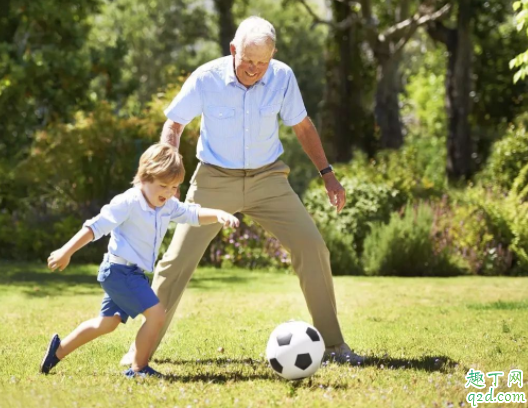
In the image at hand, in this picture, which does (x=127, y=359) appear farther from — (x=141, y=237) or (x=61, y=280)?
(x=61, y=280)

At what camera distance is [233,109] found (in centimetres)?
688

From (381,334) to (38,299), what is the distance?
4689 millimetres

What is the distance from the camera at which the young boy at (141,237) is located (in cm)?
629

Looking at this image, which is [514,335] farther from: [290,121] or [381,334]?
[290,121]

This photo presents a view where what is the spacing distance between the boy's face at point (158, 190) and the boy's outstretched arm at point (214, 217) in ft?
0.87

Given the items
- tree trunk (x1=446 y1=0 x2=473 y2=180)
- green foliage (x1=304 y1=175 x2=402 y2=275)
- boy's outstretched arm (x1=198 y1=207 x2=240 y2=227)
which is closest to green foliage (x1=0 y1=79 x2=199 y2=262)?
green foliage (x1=304 y1=175 x2=402 y2=275)

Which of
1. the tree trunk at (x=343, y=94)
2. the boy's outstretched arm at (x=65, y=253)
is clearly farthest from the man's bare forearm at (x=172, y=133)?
the tree trunk at (x=343, y=94)

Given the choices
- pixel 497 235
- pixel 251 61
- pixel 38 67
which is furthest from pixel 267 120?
pixel 38 67

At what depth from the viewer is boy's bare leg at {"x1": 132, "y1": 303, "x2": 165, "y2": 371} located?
6.38 metres

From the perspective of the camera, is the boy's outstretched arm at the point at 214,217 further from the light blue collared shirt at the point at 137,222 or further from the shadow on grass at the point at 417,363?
the shadow on grass at the point at 417,363

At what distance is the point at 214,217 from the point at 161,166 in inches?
19.9

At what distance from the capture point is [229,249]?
15.9 meters

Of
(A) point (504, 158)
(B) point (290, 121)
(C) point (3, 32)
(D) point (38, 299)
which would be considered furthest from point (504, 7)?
(B) point (290, 121)

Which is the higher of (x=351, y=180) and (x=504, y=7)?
(x=504, y=7)
